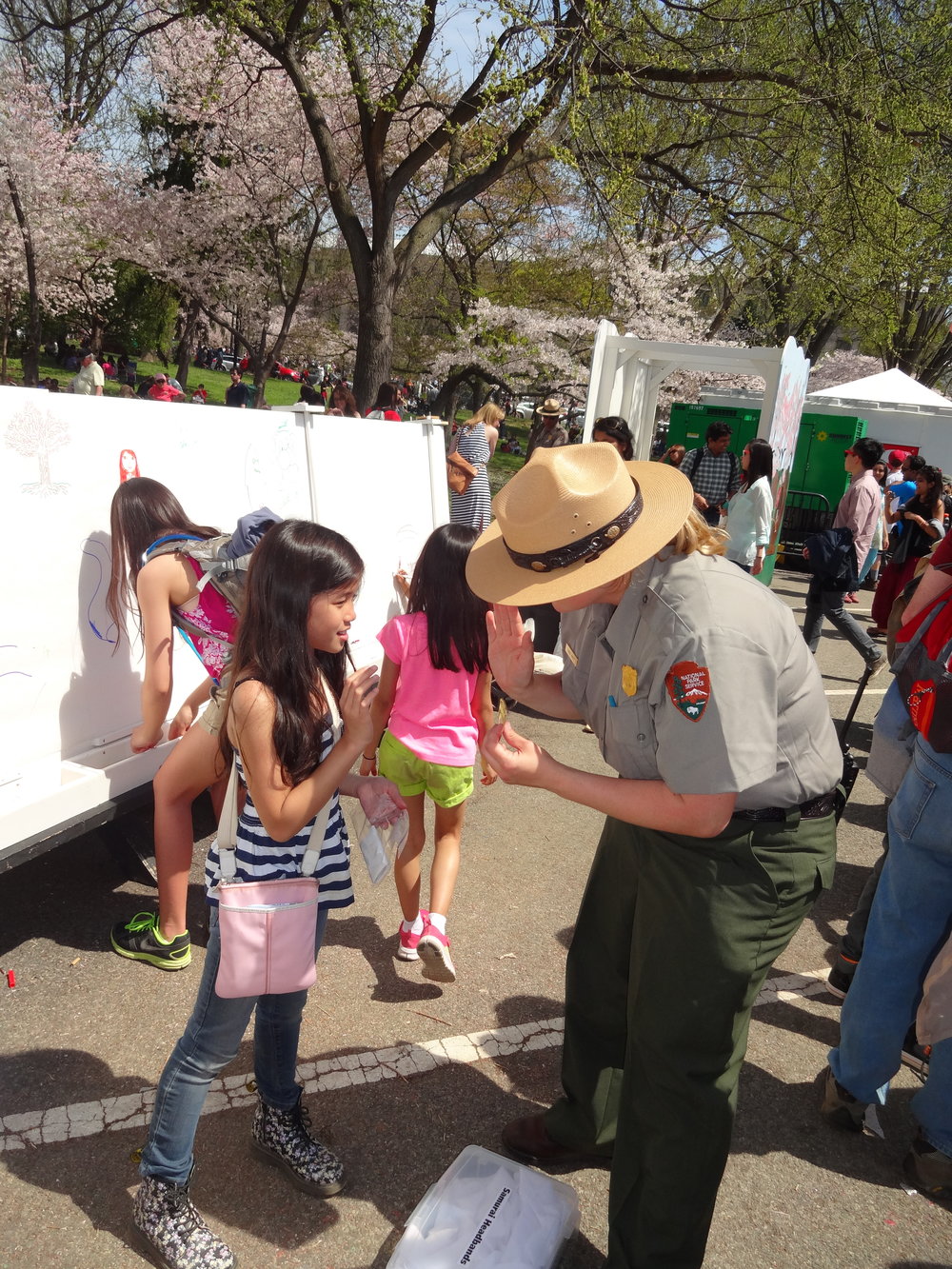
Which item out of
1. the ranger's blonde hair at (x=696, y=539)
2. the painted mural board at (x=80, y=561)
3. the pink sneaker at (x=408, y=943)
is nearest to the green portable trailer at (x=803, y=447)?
the painted mural board at (x=80, y=561)

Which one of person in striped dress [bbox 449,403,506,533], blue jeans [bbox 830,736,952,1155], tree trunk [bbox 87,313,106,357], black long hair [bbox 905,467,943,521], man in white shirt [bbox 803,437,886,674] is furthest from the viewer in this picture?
tree trunk [bbox 87,313,106,357]

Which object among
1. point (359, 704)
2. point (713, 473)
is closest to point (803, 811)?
point (359, 704)

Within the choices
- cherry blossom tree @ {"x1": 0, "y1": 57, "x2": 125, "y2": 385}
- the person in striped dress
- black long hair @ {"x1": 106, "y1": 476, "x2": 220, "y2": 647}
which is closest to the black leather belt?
black long hair @ {"x1": 106, "y1": 476, "x2": 220, "y2": 647}

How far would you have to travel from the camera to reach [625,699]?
6.33 ft

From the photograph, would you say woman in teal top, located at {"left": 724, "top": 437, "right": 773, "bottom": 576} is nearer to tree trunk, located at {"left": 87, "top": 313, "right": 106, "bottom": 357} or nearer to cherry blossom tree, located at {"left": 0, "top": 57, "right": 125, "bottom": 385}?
cherry blossom tree, located at {"left": 0, "top": 57, "right": 125, "bottom": 385}

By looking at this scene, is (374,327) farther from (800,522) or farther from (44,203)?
(44,203)

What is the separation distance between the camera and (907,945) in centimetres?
258

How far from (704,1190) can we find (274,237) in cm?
2579

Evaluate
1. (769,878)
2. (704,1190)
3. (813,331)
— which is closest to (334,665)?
(769,878)

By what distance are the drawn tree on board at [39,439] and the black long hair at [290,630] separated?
1693 millimetres

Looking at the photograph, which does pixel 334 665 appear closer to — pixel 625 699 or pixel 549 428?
pixel 625 699

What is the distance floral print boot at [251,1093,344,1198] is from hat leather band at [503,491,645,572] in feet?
5.27

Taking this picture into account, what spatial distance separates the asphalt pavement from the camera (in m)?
2.31

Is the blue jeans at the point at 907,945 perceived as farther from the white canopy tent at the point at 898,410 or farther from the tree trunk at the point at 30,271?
the tree trunk at the point at 30,271
